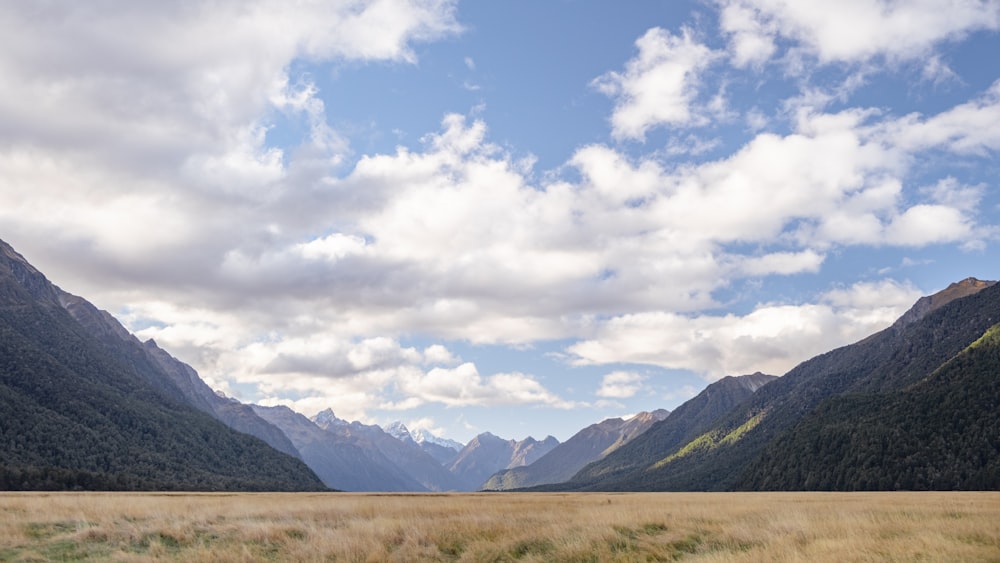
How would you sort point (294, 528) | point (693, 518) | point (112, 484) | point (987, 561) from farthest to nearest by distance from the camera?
point (112, 484), point (693, 518), point (294, 528), point (987, 561)

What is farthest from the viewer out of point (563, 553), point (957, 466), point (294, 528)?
point (957, 466)

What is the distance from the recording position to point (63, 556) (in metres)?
18.6

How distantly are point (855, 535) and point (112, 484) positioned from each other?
481ft

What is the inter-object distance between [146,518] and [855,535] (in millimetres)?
26490

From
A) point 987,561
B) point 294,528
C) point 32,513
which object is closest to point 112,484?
point 32,513

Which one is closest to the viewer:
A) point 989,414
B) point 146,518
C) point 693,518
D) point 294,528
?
point 294,528

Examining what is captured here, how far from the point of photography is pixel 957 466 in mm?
176000

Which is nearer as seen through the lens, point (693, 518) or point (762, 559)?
point (762, 559)

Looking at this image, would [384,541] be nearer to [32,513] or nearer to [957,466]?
[32,513]

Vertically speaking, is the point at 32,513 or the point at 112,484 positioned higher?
the point at 32,513

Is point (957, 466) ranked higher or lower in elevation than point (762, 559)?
lower

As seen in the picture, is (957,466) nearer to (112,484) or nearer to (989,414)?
(989,414)

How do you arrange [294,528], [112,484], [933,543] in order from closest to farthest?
[933,543] < [294,528] < [112,484]

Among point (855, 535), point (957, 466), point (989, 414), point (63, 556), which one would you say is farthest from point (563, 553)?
point (989, 414)
